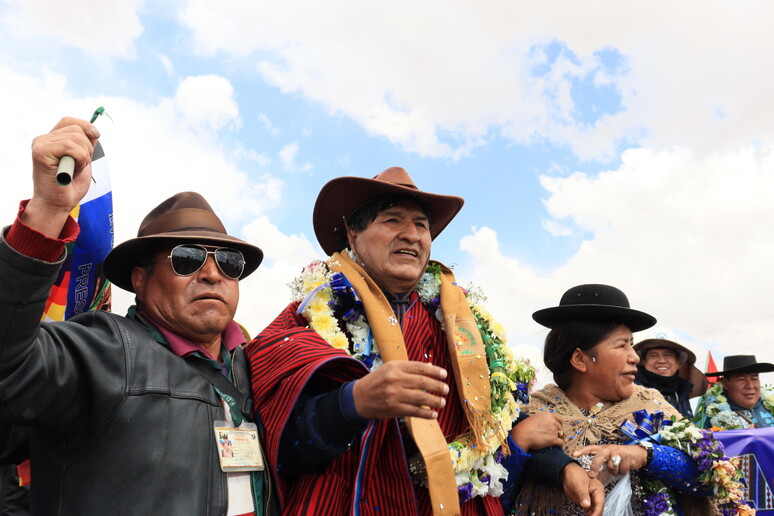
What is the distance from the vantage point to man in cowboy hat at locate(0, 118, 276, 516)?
200 centimetres

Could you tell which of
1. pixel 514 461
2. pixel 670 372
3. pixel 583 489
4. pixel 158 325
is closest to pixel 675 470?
pixel 583 489

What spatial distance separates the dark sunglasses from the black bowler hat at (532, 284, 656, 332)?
2.25 metres

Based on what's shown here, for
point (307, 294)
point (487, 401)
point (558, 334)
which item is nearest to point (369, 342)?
point (307, 294)

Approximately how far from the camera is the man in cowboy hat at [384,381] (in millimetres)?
2705

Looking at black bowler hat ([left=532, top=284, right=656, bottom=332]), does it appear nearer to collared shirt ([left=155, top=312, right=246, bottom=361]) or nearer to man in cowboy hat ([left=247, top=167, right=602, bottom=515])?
man in cowboy hat ([left=247, top=167, right=602, bottom=515])

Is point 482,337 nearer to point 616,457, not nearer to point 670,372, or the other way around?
point 616,457

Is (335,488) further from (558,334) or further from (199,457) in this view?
(558,334)

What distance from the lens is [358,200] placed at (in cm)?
362

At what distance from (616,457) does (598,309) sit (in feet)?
3.19

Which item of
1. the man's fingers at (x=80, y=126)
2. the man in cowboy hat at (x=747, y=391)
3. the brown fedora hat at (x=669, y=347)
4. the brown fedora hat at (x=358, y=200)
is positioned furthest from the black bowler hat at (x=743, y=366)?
the man's fingers at (x=80, y=126)

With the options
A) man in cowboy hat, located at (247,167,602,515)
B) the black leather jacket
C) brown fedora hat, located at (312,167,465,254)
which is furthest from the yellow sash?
the black leather jacket

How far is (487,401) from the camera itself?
327 cm

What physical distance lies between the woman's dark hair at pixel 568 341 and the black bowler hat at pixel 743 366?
5.16m

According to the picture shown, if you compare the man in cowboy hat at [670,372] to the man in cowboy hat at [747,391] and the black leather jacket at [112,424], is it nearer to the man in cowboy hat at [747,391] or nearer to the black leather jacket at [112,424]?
the man in cowboy hat at [747,391]
